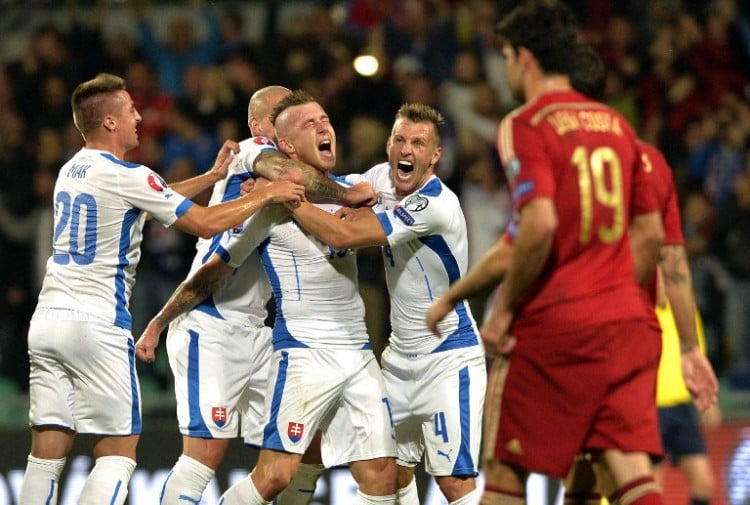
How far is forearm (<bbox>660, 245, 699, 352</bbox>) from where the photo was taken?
190 inches

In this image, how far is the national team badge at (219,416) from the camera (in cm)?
627

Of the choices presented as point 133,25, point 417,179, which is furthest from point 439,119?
point 133,25

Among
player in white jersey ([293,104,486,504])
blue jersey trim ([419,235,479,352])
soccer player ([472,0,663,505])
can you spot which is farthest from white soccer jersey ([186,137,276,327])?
soccer player ([472,0,663,505])

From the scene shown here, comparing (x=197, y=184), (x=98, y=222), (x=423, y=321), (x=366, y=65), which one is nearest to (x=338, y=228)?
(x=423, y=321)

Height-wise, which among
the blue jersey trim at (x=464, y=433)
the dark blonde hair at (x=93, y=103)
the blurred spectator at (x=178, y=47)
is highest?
the blurred spectator at (x=178, y=47)

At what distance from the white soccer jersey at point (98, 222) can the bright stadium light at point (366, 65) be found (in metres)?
5.23

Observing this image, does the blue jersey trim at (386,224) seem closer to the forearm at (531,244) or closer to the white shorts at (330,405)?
the white shorts at (330,405)

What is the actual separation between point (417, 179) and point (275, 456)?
61.8 inches

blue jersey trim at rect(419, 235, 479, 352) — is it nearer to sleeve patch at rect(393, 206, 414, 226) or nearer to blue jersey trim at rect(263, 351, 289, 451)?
sleeve patch at rect(393, 206, 414, 226)

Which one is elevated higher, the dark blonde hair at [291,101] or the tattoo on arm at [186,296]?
the dark blonde hair at [291,101]

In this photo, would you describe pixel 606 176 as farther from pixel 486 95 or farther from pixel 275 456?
pixel 486 95

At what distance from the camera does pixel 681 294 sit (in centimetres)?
485

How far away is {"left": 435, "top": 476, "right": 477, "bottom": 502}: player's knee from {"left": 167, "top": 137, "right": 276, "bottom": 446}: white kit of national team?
1.02 m

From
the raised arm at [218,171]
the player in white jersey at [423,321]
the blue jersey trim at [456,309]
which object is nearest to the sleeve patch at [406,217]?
the player in white jersey at [423,321]
